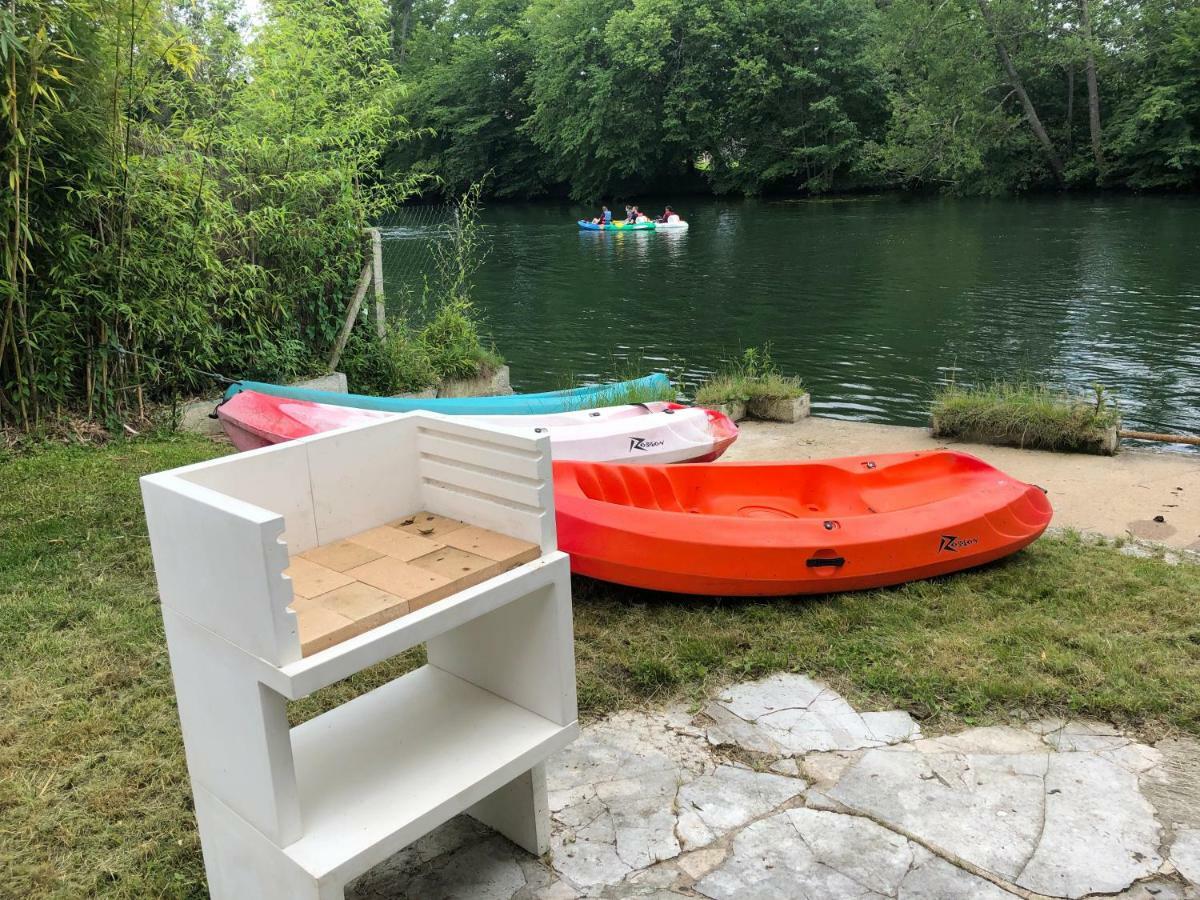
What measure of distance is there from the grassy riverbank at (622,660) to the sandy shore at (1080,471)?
0.70m

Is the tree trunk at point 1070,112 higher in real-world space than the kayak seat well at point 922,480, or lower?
higher

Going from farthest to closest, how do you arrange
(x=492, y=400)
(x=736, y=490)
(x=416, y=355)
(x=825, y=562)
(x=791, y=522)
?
(x=416, y=355)
(x=492, y=400)
(x=736, y=490)
(x=791, y=522)
(x=825, y=562)

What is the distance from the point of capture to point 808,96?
34094mm

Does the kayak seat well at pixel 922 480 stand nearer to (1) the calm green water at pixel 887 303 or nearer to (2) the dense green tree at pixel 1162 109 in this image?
(1) the calm green water at pixel 887 303

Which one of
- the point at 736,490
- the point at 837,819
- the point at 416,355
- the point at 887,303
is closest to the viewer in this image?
the point at 837,819

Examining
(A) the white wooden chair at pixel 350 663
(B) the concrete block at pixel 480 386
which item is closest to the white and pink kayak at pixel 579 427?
(B) the concrete block at pixel 480 386

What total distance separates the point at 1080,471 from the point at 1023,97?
89.4 ft

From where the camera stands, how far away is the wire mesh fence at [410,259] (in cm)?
1135

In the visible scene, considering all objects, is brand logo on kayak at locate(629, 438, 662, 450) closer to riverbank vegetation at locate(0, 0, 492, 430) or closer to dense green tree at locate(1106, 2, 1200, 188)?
riverbank vegetation at locate(0, 0, 492, 430)

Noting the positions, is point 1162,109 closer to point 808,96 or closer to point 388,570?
point 808,96

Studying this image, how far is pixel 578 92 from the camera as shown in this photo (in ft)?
123

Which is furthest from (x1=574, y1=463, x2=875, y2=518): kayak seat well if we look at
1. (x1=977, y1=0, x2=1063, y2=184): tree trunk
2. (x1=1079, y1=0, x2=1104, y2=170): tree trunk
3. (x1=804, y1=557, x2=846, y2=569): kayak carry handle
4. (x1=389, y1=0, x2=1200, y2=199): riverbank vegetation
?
(x1=977, y1=0, x2=1063, y2=184): tree trunk

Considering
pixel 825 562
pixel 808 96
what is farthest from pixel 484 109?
pixel 825 562

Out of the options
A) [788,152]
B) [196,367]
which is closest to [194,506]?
[196,367]
